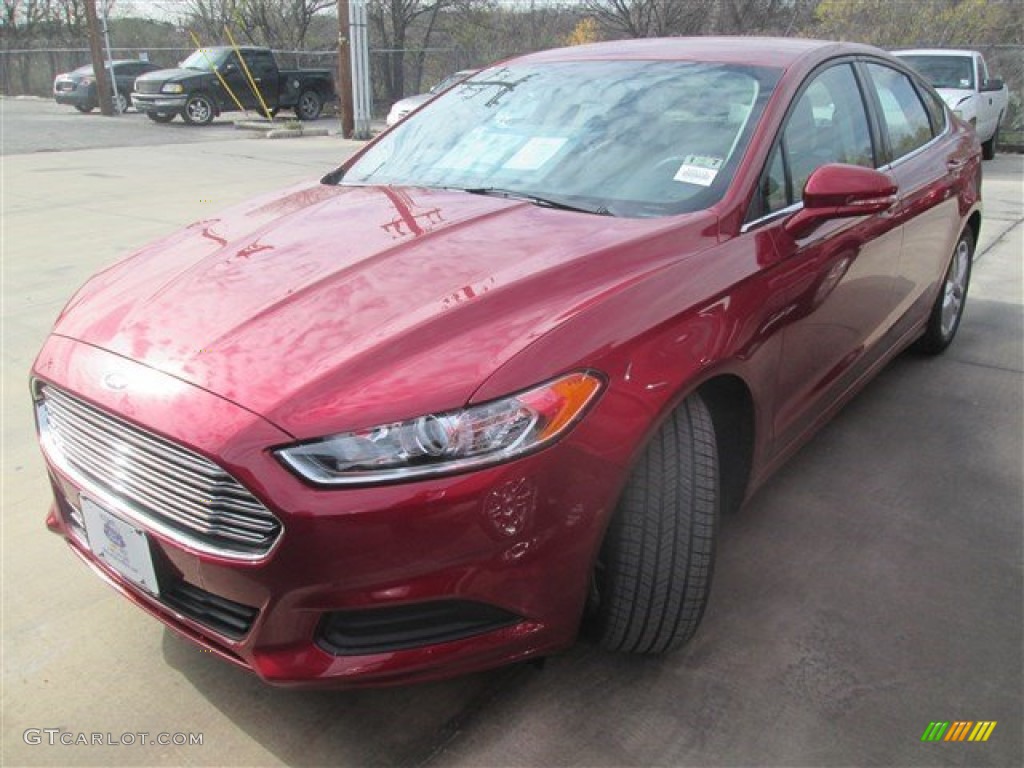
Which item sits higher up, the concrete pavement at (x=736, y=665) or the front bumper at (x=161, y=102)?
the front bumper at (x=161, y=102)

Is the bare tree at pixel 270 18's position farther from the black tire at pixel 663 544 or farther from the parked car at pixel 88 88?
the black tire at pixel 663 544

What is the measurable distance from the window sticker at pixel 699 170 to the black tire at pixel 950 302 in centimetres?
224

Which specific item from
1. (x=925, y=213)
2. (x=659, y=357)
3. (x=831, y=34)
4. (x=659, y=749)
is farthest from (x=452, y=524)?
(x=831, y=34)

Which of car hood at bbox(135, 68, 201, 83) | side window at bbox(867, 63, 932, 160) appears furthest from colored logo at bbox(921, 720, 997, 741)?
car hood at bbox(135, 68, 201, 83)

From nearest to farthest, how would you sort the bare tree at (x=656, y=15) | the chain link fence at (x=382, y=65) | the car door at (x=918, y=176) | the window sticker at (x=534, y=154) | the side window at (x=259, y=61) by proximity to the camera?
the window sticker at (x=534, y=154)
the car door at (x=918, y=176)
the chain link fence at (x=382, y=65)
the side window at (x=259, y=61)
the bare tree at (x=656, y=15)

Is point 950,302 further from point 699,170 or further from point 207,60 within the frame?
point 207,60

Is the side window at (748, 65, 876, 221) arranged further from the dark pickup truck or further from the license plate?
the dark pickup truck

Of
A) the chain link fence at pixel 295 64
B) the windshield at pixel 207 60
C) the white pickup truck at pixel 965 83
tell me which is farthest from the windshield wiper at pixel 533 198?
the chain link fence at pixel 295 64

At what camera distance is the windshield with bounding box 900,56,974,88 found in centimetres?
1181

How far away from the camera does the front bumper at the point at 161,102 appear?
18.0 metres

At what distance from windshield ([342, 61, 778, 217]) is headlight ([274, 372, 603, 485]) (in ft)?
3.23

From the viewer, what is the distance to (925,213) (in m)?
3.48

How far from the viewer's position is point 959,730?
78.6 inches

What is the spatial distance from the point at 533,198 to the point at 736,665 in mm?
1469
